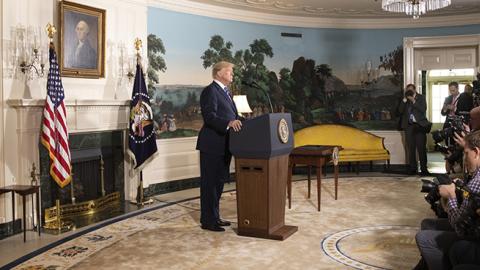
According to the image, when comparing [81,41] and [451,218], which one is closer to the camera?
[451,218]

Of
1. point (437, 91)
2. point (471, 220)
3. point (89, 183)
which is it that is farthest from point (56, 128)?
point (437, 91)

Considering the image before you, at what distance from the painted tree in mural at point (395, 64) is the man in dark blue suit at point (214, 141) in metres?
6.23

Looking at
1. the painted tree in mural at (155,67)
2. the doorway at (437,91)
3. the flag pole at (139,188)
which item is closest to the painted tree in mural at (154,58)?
the painted tree in mural at (155,67)

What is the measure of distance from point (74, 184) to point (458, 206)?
468 centimetres

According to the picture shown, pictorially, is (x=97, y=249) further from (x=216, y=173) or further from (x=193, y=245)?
(x=216, y=173)

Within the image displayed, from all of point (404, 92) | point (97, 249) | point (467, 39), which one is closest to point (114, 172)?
point (97, 249)

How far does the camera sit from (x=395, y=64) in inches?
414

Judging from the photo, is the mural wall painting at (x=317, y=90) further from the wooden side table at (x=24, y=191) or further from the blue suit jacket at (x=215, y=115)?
the wooden side table at (x=24, y=191)

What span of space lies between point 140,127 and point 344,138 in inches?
192

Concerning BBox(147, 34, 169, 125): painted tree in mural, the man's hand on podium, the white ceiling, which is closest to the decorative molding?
the white ceiling

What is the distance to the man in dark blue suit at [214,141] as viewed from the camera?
509 centimetres

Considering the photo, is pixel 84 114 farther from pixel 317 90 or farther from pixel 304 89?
pixel 317 90

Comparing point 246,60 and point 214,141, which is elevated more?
point 246,60

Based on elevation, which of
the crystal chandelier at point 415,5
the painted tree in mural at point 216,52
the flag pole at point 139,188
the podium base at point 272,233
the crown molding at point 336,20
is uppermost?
the crown molding at point 336,20
